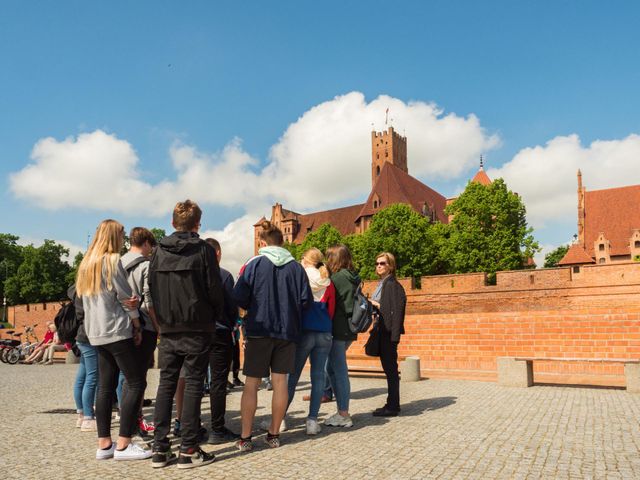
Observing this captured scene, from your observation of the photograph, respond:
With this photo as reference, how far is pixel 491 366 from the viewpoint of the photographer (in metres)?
12.0

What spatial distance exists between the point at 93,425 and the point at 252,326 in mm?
2197

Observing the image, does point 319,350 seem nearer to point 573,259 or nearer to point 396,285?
point 396,285

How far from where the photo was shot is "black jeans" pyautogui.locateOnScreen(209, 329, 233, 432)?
4.89 metres

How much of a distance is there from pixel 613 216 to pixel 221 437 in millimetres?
57801

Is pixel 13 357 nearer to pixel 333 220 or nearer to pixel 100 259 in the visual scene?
pixel 100 259

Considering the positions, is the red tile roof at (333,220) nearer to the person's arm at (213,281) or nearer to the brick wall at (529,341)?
the brick wall at (529,341)

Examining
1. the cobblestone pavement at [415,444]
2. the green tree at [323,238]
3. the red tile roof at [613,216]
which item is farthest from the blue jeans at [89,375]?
the red tile roof at [613,216]

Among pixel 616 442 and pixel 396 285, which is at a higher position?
pixel 396 285

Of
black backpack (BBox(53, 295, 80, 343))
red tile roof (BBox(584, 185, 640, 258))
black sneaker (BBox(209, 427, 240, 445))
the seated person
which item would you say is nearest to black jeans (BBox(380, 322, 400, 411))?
black sneaker (BBox(209, 427, 240, 445))

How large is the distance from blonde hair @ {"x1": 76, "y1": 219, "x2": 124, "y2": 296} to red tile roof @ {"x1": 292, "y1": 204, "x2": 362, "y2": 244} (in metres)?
70.0

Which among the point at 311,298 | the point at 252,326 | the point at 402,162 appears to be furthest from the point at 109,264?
the point at 402,162

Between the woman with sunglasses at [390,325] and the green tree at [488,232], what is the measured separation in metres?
35.5

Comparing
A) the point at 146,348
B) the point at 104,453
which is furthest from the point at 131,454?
the point at 146,348

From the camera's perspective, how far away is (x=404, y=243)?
42.8 meters
